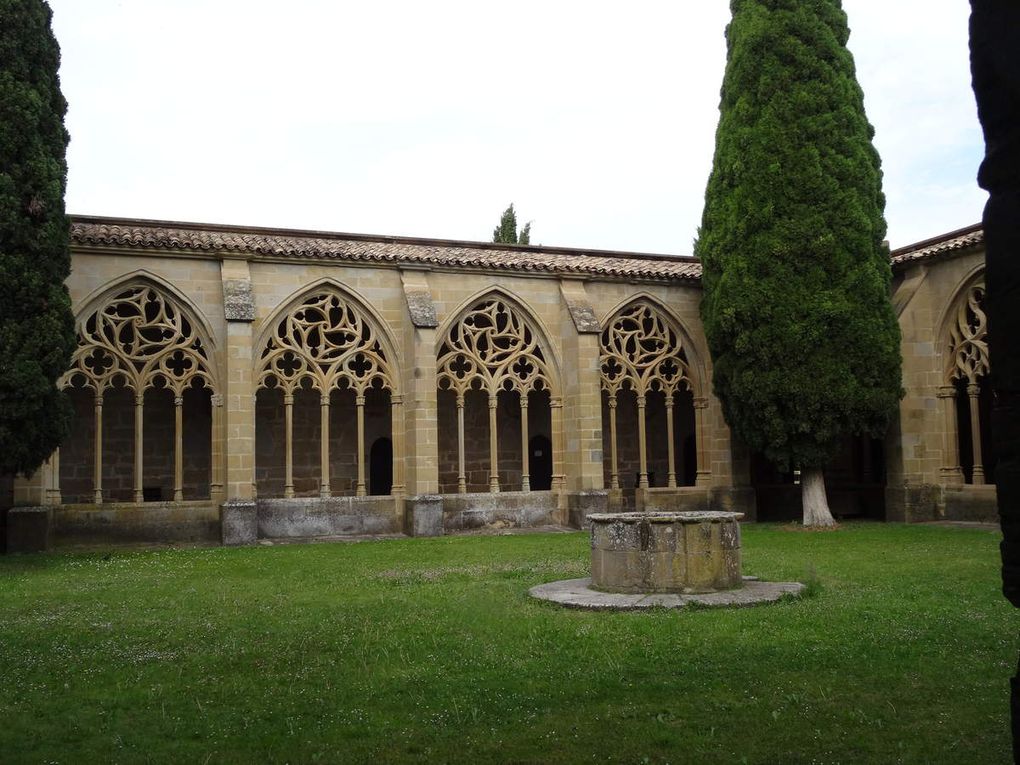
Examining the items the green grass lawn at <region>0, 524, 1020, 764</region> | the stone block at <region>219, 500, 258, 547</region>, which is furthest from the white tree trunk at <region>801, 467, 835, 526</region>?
the stone block at <region>219, 500, 258, 547</region>

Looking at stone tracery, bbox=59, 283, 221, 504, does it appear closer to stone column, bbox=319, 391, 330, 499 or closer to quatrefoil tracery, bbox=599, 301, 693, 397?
stone column, bbox=319, 391, 330, 499

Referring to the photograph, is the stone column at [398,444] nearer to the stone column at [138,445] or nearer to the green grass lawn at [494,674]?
the stone column at [138,445]

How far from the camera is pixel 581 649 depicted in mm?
6258

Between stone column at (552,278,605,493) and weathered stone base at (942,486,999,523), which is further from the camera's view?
stone column at (552,278,605,493)

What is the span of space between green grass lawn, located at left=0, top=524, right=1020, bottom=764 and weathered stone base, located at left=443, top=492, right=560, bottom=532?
22.8 feet

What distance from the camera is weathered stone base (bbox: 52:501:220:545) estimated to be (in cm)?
1461

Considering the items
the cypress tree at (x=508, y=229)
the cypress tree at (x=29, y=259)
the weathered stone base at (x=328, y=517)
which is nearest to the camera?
the cypress tree at (x=29, y=259)

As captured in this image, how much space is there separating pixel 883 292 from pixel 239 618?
12227 mm

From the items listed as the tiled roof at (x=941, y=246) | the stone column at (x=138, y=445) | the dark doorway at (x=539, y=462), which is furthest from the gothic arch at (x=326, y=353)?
the tiled roof at (x=941, y=246)

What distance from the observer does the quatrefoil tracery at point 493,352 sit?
17.3 metres

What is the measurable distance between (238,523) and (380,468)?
17.6 feet

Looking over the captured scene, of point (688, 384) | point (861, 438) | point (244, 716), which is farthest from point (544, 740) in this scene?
point (861, 438)

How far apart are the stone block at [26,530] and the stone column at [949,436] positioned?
1411 centimetres

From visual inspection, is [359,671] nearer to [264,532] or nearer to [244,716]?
[244,716]
